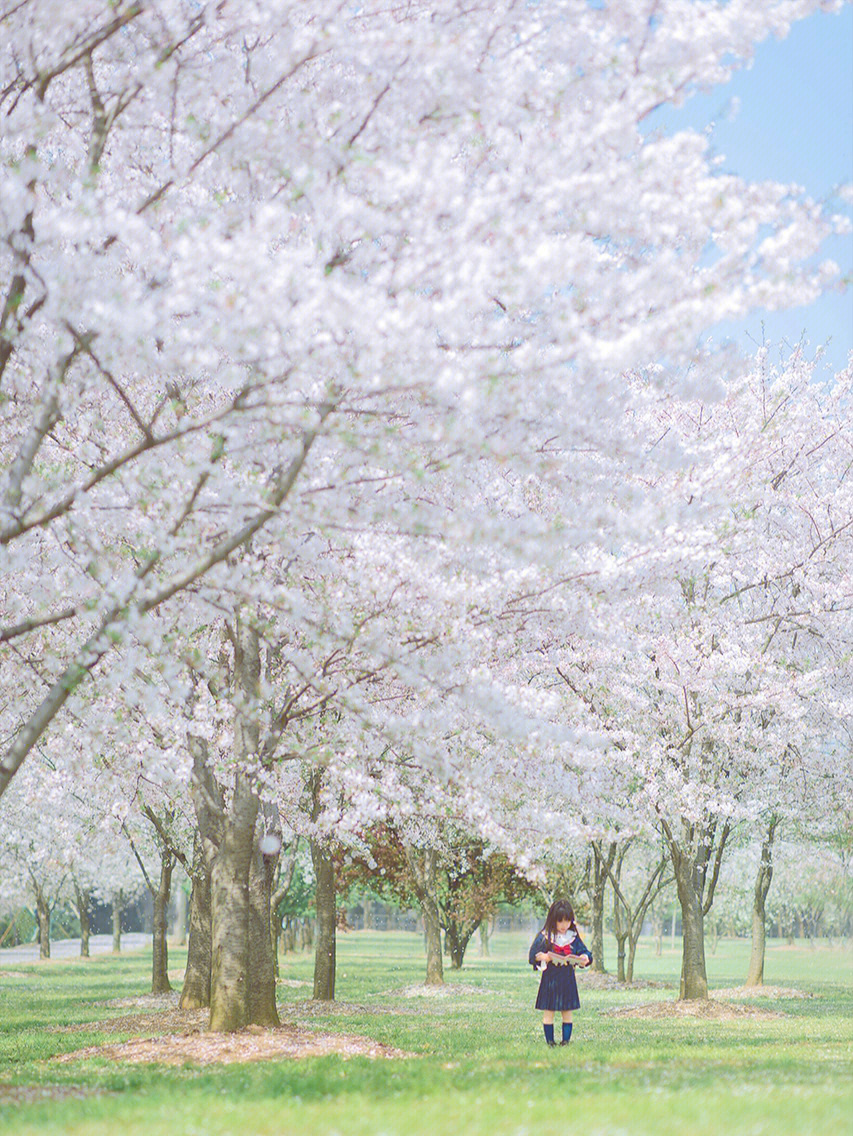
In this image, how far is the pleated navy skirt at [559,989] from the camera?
1263cm

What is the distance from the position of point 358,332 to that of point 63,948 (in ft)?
224

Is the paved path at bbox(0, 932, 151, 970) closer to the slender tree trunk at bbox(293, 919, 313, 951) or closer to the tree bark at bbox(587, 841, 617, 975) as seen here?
the slender tree trunk at bbox(293, 919, 313, 951)

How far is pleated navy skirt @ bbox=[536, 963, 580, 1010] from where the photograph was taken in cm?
1263

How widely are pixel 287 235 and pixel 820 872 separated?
4678cm

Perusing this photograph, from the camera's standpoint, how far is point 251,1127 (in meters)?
6.63

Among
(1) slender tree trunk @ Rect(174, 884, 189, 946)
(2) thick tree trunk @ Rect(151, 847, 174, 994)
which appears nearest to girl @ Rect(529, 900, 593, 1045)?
(2) thick tree trunk @ Rect(151, 847, 174, 994)

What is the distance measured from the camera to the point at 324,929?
21.8 meters

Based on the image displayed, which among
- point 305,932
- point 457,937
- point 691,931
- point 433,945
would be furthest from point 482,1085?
point 305,932

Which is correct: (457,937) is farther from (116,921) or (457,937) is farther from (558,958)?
(558,958)

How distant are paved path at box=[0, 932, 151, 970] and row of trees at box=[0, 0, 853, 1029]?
3917 cm

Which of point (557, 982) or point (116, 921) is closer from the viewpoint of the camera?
point (557, 982)

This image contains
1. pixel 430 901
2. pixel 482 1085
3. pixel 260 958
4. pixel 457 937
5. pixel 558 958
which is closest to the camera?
pixel 482 1085

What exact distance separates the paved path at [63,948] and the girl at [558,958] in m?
36.8

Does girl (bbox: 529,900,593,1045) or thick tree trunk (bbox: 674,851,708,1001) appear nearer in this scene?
girl (bbox: 529,900,593,1045)
